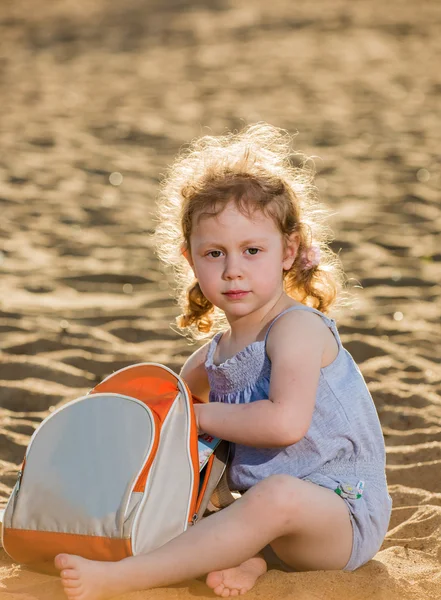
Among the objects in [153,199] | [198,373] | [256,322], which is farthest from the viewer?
[153,199]

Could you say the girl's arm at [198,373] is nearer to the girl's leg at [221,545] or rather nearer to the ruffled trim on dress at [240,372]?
the ruffled trim on dress at [240,372]

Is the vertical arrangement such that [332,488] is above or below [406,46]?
below

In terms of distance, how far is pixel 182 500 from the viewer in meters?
3.01

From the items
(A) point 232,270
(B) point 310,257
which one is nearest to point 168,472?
(A) point 232,270

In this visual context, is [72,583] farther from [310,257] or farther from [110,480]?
[310,257]

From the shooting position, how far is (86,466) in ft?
9.87

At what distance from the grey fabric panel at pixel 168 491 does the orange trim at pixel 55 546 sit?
0.19 ft

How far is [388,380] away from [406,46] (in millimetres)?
15172

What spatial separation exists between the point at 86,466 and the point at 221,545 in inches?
17.8

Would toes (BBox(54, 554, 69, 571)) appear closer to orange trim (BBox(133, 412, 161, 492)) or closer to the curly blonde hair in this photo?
orange trim (BBox(133, 412, 161, 492))

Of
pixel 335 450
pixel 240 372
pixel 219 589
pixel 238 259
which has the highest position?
pixel 238 259

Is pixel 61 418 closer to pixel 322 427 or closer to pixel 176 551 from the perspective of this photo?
pixel 176 551

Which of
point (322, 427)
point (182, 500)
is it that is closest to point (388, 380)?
point (322, 427)

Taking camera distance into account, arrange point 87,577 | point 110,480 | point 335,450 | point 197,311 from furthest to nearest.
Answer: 1. point 197,311
2. point 335,450
3. point 110,480
4. point 87,577
